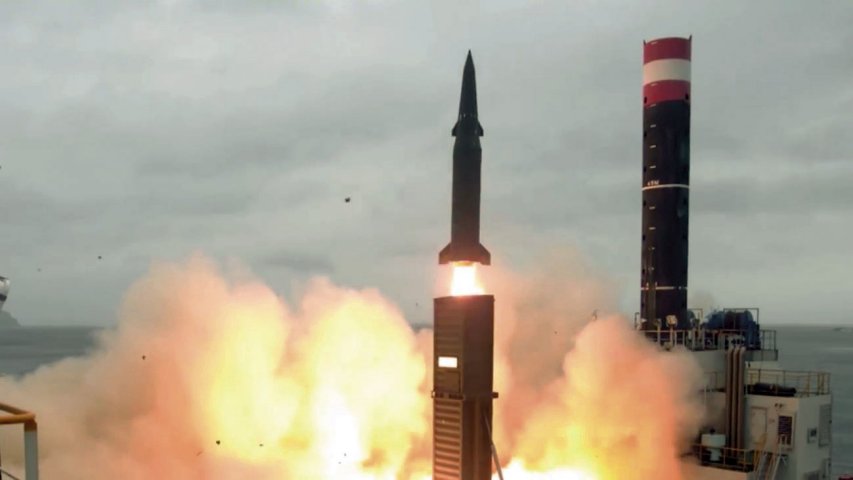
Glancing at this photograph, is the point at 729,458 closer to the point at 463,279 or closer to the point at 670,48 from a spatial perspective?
the point at 463,279

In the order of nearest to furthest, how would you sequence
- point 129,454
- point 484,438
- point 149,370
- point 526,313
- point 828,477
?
1. point 484,438
2. point 129,454
3. point 149,370
4. point 828,477
5. point 526,313

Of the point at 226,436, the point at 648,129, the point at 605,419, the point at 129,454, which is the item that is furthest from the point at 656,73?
the point at 129,454

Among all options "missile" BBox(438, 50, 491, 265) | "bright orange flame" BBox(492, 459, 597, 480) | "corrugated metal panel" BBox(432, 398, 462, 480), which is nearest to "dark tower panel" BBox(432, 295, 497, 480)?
"corrugated metal panel" BBox(432, 398, 462, 480)

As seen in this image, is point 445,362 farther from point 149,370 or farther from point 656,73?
point 656,73

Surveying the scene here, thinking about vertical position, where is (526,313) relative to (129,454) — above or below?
above

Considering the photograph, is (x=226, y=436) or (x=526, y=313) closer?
(x=226, y=436)

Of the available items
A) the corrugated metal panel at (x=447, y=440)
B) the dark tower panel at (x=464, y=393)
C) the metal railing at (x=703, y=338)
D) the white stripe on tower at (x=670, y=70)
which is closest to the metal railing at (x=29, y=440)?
the dark tower panel at (x=464, y=393)
